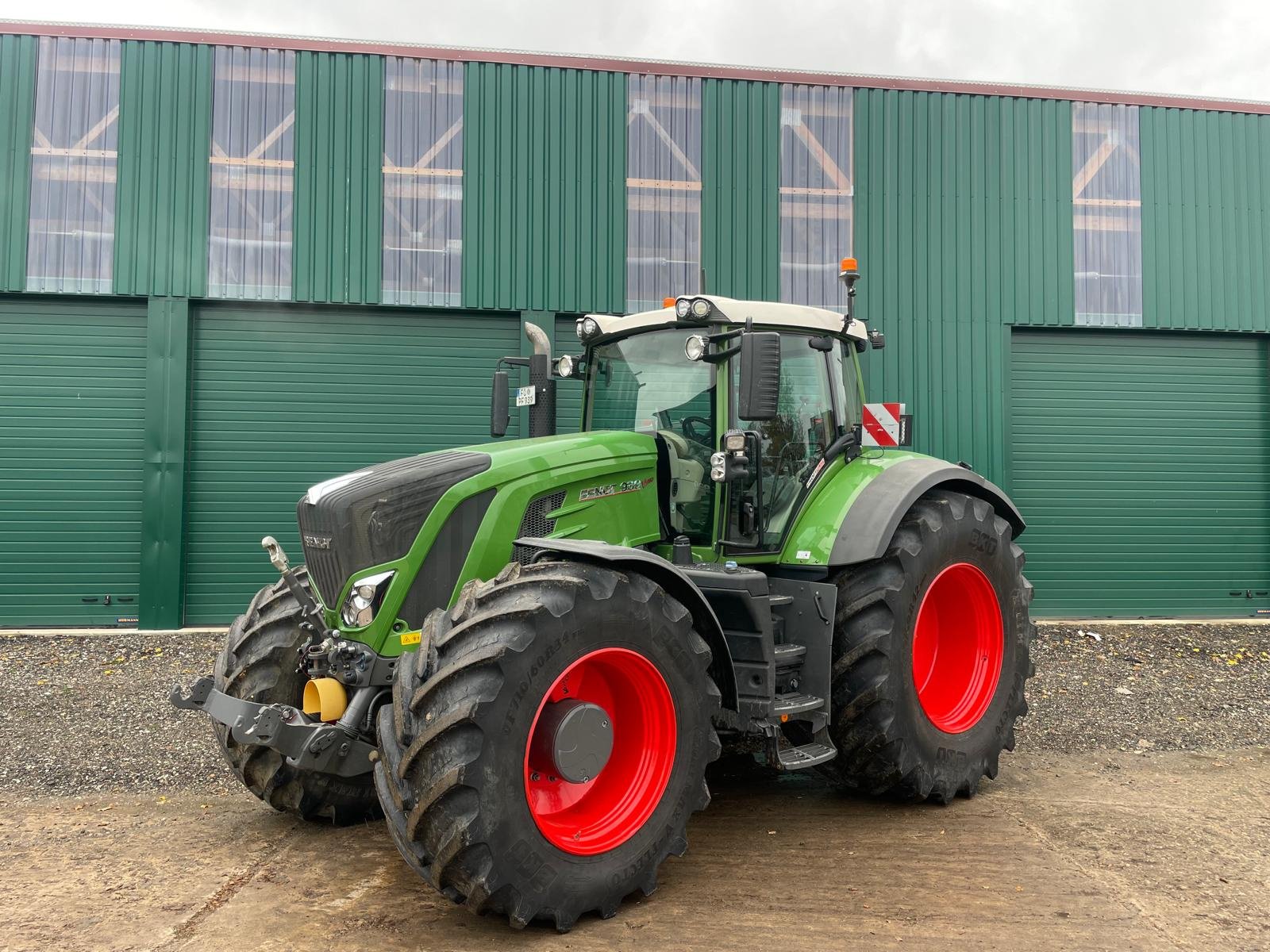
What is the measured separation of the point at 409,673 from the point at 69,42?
9.26m

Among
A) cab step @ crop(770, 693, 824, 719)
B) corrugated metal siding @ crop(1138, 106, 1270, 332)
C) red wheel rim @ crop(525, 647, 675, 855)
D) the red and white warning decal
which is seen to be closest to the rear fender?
cab step @ crop(770, 693, 824, 719)

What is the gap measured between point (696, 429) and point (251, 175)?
6.99m

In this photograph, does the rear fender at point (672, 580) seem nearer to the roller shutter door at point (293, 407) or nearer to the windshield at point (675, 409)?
the windshield at point (675, 409)

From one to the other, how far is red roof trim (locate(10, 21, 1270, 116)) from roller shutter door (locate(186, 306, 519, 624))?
2674mm

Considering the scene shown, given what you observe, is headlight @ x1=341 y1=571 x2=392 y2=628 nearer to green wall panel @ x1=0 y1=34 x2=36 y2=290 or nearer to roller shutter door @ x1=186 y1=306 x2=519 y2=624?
roller shutter door @ x1=186 y1=306 x2=519 y2=624

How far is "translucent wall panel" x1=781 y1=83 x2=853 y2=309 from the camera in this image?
982 cm

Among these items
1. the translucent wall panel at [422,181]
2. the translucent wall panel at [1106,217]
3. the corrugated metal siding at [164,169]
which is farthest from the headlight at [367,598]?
the translucent wall panel at [1106,217]

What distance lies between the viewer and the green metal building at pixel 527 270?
361 inches

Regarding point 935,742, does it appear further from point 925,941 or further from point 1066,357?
point 1066,357

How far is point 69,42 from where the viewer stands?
30.2 ft

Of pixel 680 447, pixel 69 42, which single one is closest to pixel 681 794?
pixel 680 447

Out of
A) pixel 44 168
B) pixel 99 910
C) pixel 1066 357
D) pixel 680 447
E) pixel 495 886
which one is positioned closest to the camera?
pixel 495 886

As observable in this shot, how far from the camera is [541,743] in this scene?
10.7 feet

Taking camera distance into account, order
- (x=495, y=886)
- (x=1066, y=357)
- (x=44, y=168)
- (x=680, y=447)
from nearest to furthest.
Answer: (x=495, y=886) → (x=680, y=447) → (x=44, y=168) → (x=1066, y=357)
